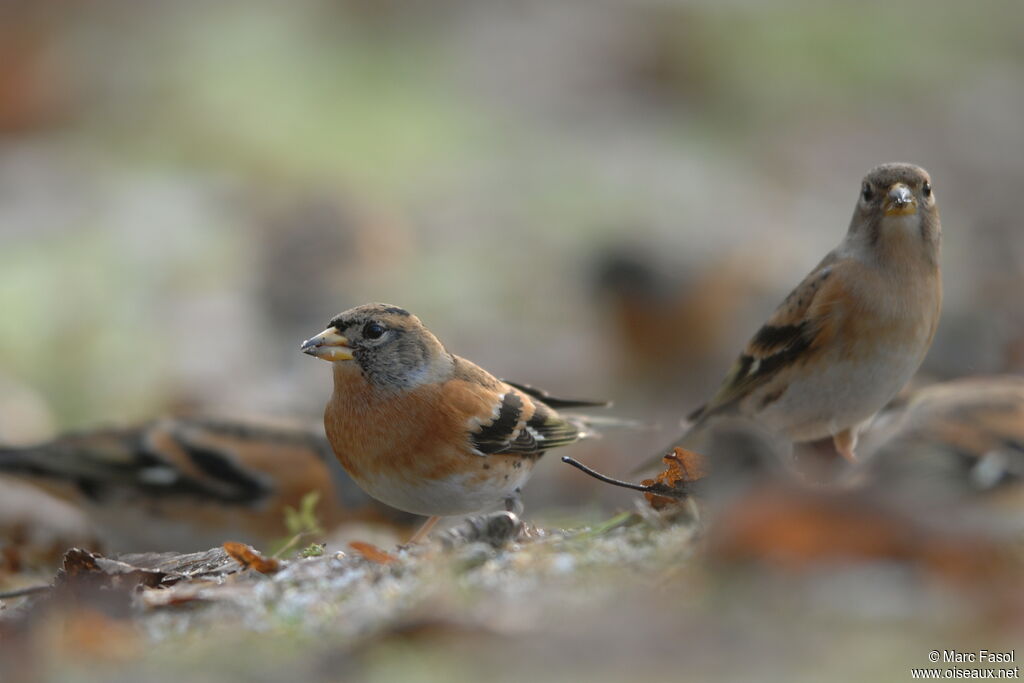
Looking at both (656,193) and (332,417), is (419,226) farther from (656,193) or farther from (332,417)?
(332,417)

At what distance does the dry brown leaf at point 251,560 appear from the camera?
4328mm

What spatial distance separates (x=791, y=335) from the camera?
205 inches

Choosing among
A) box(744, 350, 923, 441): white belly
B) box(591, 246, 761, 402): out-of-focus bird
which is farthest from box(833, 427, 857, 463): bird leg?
box(591, 246, 761, 402): out-of-focus bird

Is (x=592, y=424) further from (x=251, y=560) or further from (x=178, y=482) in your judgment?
(x=178, y=482)

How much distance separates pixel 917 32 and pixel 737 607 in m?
19.7

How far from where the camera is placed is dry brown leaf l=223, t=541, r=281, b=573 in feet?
14.2

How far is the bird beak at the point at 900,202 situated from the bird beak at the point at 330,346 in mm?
1932

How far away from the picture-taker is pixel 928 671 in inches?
116

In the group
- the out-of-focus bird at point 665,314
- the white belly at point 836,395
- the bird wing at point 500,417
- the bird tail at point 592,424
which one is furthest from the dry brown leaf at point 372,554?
the out-of-focus bird at point 665,314

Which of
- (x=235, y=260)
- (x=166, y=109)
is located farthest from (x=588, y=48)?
(x=235, y=260)

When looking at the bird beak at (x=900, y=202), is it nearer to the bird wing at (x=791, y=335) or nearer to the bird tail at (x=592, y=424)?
the bird wing at (x=791, y=335)

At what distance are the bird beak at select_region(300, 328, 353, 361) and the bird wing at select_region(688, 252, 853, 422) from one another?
4.90ft

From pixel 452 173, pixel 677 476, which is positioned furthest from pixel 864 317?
pixel 452 173

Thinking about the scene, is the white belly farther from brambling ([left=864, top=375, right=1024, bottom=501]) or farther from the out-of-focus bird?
the out-of-focus bird
